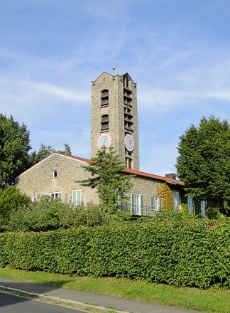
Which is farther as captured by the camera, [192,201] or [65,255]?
[192,201]

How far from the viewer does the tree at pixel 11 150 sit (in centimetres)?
4772

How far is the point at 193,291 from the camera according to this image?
1399cm

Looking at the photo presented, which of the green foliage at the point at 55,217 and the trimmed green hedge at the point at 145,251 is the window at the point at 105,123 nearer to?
the green foliage at the point at 55,217

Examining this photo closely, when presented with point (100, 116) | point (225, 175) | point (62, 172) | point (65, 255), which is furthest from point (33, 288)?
point (100, 116)

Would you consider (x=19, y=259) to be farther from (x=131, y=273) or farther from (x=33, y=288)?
(x=131, y=273)

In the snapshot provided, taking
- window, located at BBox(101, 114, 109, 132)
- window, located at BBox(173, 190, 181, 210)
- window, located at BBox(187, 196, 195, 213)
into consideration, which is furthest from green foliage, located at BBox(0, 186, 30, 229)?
window, located at BBox(101, 114, 109, 132)

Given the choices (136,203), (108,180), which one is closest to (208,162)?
(136,203)

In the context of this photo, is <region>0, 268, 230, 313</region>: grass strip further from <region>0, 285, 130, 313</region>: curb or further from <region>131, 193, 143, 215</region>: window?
<region>131, 193, 143, 215</region>: window

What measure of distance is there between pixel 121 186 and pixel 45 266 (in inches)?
554

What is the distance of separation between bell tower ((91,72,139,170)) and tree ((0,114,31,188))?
9503 mm

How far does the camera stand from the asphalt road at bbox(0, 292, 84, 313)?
11.9 m

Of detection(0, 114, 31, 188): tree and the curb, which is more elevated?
detection(0, 114, 31, 188): tree

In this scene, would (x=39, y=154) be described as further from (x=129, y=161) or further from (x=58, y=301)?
(x=58, y=301)

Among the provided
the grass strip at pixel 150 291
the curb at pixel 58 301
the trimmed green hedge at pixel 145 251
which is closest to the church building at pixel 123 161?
the trimmed green hedge at pixel 145 251
